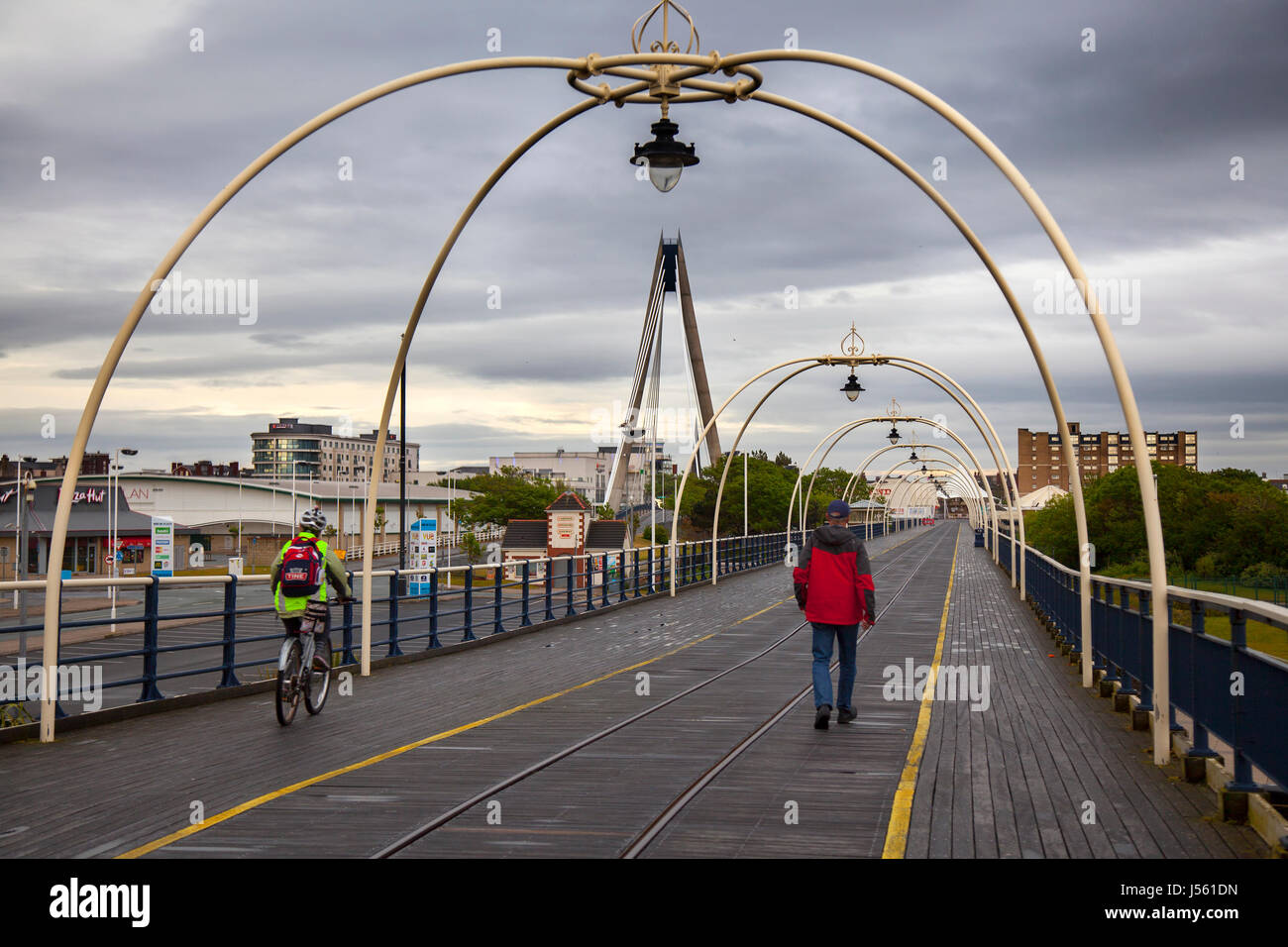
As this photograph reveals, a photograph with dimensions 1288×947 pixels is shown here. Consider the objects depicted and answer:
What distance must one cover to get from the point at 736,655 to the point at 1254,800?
35.0 feet

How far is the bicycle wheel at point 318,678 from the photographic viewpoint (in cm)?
1095

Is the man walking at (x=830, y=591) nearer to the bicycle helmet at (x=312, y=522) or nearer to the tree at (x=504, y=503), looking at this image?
the bicycle helmet at (x=312, y=522)

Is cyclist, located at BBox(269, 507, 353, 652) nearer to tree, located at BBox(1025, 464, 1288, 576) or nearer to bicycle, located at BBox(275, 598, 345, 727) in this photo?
bicycle, located at BBox(275, 598, 345, 727)

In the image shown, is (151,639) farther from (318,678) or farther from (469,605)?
(469,605)

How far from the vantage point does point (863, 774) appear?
830 centimetres

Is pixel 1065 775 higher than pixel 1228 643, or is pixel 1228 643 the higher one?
pixel 1228 643

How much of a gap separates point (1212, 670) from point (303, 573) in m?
7.05

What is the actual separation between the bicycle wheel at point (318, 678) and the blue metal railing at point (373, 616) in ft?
1.35

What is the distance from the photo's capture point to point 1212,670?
7352 millimetres

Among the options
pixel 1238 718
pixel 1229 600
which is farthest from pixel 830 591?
pixel 1238 718
